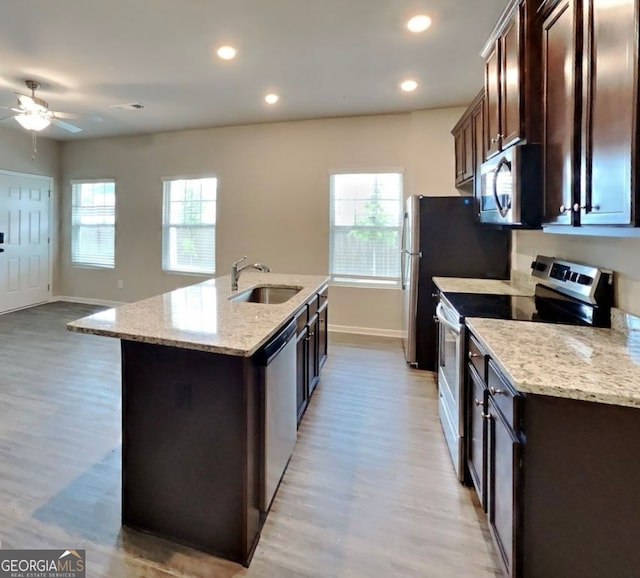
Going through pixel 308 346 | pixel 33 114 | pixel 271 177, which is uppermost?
pixel 33 114

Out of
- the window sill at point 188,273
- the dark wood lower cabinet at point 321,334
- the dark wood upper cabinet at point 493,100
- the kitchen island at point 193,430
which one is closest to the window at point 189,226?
the window sill at point 188,273

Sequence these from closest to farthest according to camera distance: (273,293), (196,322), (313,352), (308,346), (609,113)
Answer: (609,113)
(196,322)
(308,346)
(313,352)
(273,293)

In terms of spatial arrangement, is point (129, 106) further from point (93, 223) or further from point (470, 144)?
point (470, 144)

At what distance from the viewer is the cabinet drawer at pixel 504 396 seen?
1232mm

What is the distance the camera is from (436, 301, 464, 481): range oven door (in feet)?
6.63

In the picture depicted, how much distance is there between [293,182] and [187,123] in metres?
1.75

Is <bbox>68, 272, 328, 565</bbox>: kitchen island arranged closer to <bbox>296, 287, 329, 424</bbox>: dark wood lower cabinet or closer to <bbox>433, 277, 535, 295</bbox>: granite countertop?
<bbox>296, 287, 329, 424</bbox>: dark wood lower cabinet

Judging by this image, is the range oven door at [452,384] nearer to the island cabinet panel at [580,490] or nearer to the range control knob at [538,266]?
the range control knob at [538,266]

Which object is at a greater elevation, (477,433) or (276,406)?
(276,406)

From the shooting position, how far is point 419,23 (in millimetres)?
2768

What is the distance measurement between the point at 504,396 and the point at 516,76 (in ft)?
5.40

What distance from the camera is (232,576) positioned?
148cm

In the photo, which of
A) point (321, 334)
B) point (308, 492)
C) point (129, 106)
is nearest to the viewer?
point (308, 492)


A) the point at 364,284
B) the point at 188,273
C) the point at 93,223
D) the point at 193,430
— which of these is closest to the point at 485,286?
the point at 364,284
